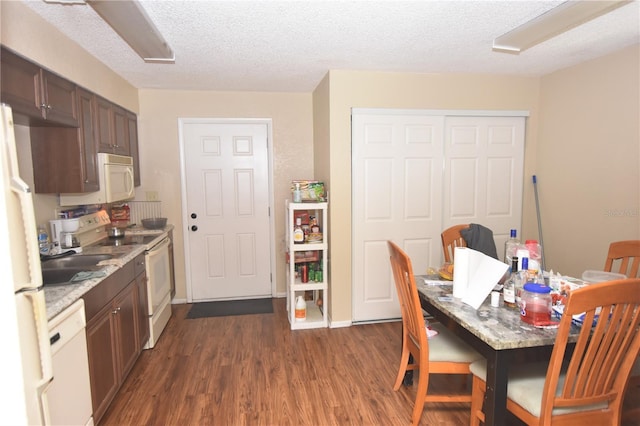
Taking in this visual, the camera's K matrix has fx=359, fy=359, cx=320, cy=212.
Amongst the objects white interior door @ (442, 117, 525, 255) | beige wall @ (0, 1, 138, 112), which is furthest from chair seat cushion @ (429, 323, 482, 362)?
beige wall @ (0, 1, 138, 112)

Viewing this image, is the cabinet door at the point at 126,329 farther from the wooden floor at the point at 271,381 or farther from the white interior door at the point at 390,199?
the white interior door at the point at 390,199

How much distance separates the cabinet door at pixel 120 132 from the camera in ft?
10.5

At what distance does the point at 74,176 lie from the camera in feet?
8.34

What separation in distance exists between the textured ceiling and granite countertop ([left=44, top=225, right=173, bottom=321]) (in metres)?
1.49

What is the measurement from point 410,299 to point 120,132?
9.72 ft

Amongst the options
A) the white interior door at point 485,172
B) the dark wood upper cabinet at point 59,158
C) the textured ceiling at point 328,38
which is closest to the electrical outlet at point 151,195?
the textured ceiling at point 328,38

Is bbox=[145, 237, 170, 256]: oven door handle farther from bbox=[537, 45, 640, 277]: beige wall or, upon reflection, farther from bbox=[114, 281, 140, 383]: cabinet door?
bbox=[537, 45, 640, 277]: beige wall

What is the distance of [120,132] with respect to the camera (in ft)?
10.9

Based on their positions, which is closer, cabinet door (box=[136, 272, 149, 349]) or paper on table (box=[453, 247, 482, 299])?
paper on table (box=[453, 247, 482, 299])

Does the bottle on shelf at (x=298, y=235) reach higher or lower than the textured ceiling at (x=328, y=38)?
lower

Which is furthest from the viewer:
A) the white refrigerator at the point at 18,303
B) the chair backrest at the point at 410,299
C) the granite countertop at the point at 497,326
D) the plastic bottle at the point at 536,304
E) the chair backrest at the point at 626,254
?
the chair backrest at the point at 626,254

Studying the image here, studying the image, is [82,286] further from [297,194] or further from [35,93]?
[297,194]

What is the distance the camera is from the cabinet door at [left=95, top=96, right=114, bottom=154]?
2.86 meters

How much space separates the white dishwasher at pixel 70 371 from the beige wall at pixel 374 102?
6.91ft
